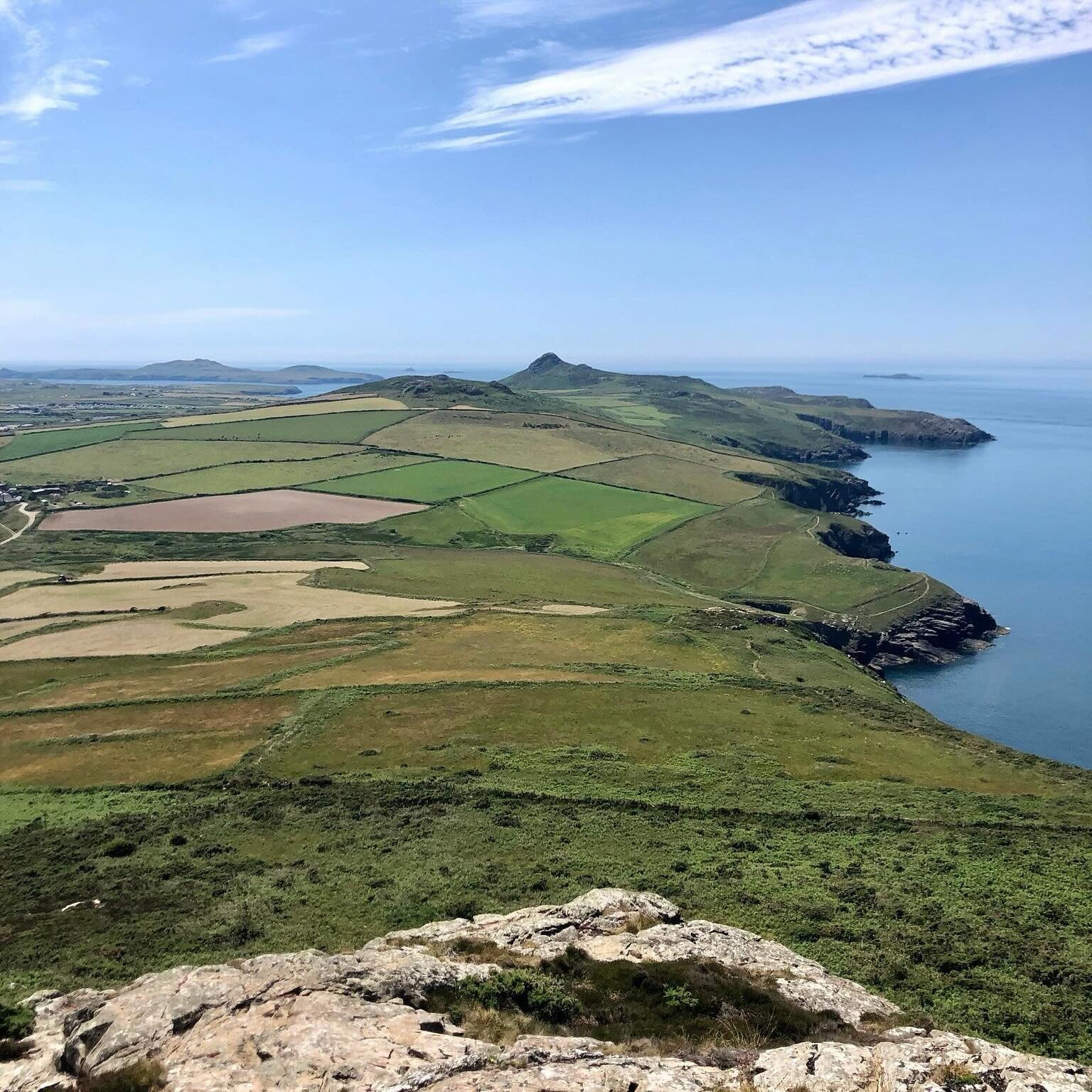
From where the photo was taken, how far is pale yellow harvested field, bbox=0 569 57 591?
96031mm

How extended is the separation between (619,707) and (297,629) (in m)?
38.5

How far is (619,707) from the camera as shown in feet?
194

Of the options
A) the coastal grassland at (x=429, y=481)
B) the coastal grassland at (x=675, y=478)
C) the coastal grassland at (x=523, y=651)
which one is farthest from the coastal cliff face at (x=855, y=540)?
the coastal grassland at (x=429, y=481)

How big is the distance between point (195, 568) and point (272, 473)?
2544 inches

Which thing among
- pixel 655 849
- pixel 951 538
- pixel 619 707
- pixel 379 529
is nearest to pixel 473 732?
pixel 619 707

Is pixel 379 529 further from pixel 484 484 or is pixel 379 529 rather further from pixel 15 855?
pixel 15 855

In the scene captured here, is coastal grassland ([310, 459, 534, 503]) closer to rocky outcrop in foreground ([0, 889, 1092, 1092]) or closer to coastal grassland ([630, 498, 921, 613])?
coastal grassland ([630, 498, 921, 613])

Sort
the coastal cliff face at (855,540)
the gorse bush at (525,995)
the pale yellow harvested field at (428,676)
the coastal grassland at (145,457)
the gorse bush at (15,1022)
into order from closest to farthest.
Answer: the gorse bush at (525,995)
the gorse bush at (15,1022)
the pale yellow harvested field at (428,676)
the coastal cliff face at (855,540)
the coastal grassland at (145,457)

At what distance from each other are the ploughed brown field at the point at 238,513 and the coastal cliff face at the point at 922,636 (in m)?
80.1

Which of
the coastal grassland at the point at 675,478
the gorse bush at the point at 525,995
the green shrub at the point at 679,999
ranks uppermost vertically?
the coastal grassland at the point at 675,478

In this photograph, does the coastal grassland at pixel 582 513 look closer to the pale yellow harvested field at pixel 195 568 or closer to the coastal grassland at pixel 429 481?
the coastal grassland at pixel 429 481

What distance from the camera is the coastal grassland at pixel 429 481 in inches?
6093

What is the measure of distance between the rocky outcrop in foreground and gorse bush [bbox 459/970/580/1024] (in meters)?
0.68

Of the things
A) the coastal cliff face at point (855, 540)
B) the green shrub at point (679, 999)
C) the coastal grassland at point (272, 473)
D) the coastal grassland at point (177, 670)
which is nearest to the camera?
the green shrub at point (679, 999)
